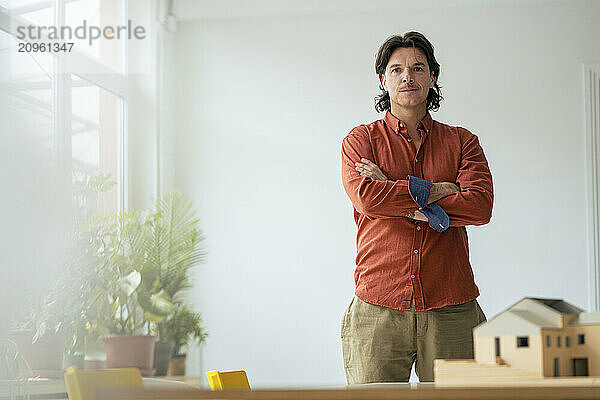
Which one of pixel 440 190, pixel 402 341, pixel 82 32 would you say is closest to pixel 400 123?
pixel 440 190

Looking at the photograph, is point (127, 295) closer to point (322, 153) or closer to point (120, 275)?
point (120, 275)

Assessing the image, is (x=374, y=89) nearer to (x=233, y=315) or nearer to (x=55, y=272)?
(x=233, y=315)

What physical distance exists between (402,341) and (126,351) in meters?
2.02

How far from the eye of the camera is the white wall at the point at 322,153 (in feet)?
15.5

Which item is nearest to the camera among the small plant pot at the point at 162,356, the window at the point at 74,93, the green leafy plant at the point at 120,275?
the window at the point at 74,93

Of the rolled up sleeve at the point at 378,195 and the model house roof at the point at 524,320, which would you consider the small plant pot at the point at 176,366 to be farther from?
the model house roof at the point at 524,320

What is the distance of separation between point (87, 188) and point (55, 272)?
1.67 feet

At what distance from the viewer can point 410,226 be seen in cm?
244

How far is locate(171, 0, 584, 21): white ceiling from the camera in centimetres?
485

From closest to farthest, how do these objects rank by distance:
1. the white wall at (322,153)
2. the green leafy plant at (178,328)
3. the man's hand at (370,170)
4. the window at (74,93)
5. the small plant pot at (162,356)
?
the man's hand at (370,170)
the window at (74,93)
the small plant pot at (162,356)
the green leafy plant at (178,328)
the white wall at (322,153)

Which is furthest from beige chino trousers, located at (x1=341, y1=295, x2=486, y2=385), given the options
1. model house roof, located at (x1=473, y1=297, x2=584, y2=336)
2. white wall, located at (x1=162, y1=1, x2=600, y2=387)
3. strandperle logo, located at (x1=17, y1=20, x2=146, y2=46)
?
white wall, located at (x1=162, y1=1, x2=600, y2=387)

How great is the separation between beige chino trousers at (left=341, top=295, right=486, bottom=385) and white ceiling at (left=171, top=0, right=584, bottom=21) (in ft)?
9.80

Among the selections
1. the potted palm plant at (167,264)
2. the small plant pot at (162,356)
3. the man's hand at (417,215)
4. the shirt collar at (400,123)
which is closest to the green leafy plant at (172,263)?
the potted palm plant at (167,264)

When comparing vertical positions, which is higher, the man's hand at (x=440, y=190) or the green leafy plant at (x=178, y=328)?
the man's hand at (x=440, y=190)
